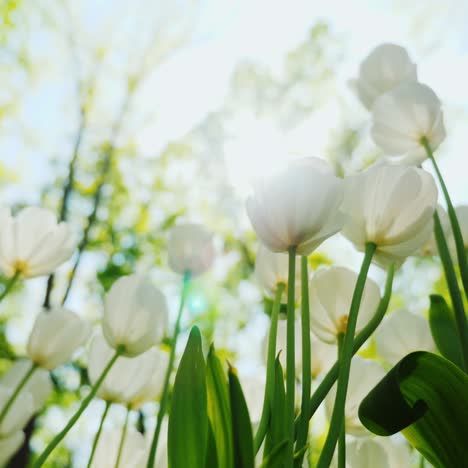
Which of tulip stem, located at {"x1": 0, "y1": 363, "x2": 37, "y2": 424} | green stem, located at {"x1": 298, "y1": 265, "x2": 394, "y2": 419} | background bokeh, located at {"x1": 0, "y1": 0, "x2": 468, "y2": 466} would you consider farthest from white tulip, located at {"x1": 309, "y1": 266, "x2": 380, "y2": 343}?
background bokeh, located at {"x1": 0, "y1": 0, "x2": 468, "y2": 466}

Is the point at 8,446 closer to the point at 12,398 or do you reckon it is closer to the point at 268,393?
the point at 12,398

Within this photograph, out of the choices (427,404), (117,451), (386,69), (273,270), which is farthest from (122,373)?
(386,69)

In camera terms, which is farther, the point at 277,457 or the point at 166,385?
the point at 166,385

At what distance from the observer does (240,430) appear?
29cm

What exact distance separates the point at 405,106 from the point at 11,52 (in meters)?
3.49

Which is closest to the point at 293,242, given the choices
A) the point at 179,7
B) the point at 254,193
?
the point at 254,193

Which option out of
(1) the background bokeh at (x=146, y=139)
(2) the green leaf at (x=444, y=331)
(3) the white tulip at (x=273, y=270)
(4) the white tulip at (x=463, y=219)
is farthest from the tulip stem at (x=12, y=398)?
(1) the background bokeh at (x=146, y=139)

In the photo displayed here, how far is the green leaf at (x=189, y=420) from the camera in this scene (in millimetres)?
287

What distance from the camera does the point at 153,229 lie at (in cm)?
452

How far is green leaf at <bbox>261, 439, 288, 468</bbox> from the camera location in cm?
26

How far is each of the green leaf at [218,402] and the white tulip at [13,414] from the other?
22 centimetres

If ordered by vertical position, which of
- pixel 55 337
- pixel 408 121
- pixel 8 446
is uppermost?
pixel 408 121

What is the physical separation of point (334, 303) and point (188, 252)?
19cm

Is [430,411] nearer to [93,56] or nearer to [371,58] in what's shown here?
[371,58]
